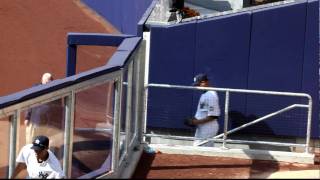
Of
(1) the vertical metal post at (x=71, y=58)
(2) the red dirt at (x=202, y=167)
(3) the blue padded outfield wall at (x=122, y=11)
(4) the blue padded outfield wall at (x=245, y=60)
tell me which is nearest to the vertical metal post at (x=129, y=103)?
(2) the red dirt at (x=202, y=167)

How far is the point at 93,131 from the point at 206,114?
267 cm

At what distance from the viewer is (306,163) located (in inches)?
382

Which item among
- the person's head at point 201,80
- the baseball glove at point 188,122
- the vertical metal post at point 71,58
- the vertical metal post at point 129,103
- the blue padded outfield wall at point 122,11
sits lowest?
the baseball glove at point 188,122

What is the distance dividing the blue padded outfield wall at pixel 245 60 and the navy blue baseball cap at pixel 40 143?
3285 mm

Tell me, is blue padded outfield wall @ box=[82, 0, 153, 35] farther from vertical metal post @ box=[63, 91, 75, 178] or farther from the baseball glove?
vertical metal post @ box=[63, 91, 75, 178]

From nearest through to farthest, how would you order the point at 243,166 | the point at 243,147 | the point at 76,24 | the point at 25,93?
1. the point at 25,93
2. the point at 243,166
3. the point at 243,147
4. the point at 76,24

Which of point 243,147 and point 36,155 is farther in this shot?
point 243,147

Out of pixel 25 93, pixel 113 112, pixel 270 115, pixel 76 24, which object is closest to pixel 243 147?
pixel 270 115

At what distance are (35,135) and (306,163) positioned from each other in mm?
3733

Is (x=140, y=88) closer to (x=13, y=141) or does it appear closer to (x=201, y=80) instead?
(x=201, y=80)

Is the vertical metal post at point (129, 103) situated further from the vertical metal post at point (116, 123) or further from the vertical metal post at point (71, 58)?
the vertical metal post at point (71, 58)

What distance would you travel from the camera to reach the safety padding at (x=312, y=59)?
1075cm

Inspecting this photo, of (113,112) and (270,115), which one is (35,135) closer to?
(113,112)

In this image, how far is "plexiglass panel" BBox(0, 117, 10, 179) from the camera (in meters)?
7.29
